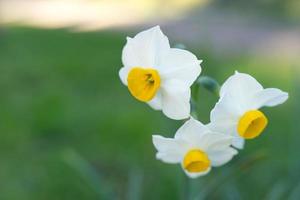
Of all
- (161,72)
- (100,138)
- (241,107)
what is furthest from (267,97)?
(100,138)

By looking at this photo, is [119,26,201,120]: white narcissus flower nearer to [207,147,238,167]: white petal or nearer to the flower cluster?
the flower cluster

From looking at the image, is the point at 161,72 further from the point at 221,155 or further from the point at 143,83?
the point at 221,155

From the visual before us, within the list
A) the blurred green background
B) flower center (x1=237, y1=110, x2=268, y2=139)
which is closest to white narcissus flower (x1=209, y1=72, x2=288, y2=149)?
flower center (x1=237, y1=110, x2=268, y2=139)

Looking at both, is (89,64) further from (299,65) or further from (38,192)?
(38,192)

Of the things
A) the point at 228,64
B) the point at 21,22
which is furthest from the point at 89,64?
the point at 21,22

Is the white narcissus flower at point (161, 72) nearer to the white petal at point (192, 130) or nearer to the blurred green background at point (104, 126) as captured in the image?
the white petal at point (192, 130)

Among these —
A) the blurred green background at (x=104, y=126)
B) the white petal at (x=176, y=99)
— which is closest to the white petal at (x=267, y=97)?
the white petal at (x=176, y=99)
